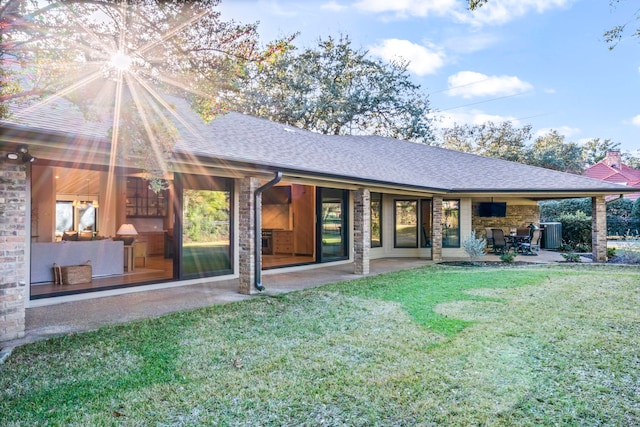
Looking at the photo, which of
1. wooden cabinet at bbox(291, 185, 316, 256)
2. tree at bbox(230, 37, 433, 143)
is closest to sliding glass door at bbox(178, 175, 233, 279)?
wooden cabinet at bbox(291, 185, 316, 256)

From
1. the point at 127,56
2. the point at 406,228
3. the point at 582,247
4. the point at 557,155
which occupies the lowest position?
the point at 582,247

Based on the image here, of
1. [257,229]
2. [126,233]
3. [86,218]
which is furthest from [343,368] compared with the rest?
Answer: [86,218]

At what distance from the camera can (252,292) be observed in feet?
26.1

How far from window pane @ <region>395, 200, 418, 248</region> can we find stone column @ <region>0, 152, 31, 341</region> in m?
12.3

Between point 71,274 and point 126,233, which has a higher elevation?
point 126,233

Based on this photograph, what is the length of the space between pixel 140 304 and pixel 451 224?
11.4 meters

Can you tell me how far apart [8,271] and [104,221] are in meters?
8.77

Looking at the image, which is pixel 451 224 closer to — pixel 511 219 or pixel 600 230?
pixel 511 219

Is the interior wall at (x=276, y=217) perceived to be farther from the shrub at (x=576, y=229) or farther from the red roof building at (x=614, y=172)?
the red roof building at (x=614, y=172)

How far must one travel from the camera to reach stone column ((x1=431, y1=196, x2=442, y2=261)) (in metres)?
14.0

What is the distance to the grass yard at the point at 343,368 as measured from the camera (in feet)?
10.8

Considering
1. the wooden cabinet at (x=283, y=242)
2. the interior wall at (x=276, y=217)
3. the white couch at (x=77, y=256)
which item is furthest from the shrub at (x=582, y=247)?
the white couch at (x=77, y=256)

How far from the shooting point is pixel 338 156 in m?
12.5

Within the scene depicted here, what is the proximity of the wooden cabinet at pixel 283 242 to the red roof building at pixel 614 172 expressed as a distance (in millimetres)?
31633
